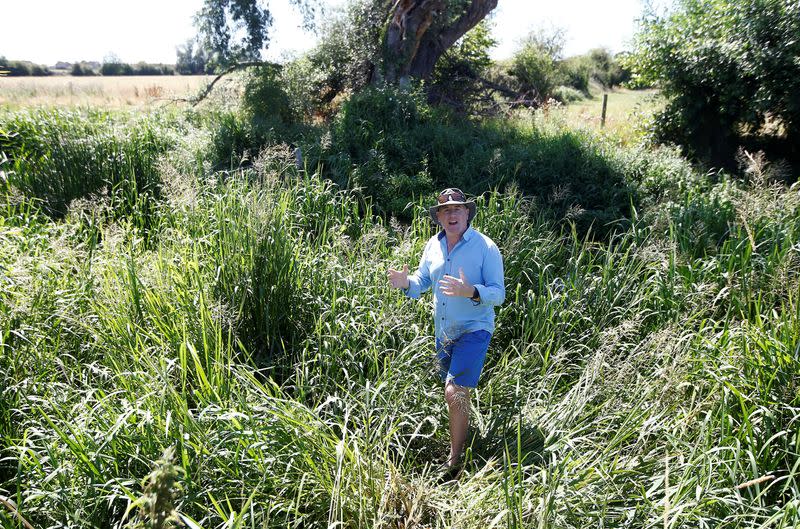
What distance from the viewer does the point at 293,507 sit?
7.96ft

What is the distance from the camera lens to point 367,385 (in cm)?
276

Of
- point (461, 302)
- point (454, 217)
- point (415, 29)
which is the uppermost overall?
point (415, 29)

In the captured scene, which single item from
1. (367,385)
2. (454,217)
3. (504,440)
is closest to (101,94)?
(454,217)

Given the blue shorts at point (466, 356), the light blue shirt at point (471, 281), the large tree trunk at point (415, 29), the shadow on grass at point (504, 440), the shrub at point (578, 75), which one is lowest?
the shadow on grass at point (504, 440)

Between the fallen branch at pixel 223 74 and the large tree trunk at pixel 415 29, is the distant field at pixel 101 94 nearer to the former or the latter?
the fallen branch at pixel 223 74

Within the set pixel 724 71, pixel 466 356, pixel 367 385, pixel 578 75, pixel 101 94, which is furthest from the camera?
pixel 578 75

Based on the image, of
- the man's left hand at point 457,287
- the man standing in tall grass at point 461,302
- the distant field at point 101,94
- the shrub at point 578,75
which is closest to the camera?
the man's left hand at point 457,287

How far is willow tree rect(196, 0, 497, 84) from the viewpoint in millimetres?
10680

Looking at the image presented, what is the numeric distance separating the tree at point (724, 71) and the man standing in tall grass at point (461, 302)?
23.0 feet

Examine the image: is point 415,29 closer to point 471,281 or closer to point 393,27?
point 393,27

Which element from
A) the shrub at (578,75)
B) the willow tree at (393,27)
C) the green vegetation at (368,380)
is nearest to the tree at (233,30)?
the willow tree at (393,27)

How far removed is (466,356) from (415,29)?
30.3 feet

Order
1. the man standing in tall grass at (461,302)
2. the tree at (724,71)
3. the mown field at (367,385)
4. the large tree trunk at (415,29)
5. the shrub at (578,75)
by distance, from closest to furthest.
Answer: the mown field at (367,385)
the man standing in tall grass at (461,302)
the tree at (724,71)
the large tree trunk at (415,29)
the shrub at (578,75)

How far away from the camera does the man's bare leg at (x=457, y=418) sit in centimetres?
296
